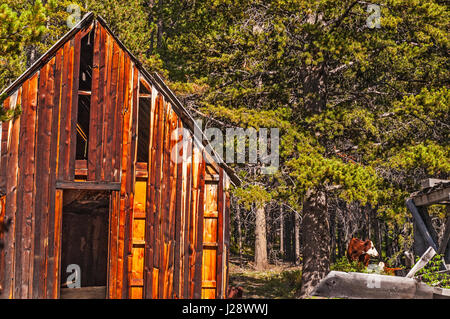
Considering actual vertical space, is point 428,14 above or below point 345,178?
above

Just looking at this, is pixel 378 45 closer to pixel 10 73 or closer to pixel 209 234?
pixel 209 234

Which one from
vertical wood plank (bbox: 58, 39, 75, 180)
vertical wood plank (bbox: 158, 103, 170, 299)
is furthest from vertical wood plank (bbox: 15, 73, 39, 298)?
vertical wood plank (bbox: 158, 103, 170, 299)

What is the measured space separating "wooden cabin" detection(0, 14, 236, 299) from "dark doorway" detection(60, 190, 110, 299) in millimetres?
5897

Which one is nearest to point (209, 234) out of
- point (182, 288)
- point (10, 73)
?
point (182, 288)

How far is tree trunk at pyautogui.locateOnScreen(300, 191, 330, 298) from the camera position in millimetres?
18344

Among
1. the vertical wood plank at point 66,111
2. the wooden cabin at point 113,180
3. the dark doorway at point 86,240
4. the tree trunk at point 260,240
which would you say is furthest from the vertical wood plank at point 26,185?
the tree trunk at point 260,240

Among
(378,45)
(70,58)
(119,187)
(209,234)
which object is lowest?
(209,234)

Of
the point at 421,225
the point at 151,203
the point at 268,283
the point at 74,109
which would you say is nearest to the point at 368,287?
the point at 151,203

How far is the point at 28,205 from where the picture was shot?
34.2 feet

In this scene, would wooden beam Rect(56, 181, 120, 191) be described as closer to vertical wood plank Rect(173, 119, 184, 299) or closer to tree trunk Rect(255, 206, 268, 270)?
vertical wood plank Rect(173, 119, 184, 299)

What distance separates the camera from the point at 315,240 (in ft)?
60.4

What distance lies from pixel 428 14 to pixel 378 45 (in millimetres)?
1592

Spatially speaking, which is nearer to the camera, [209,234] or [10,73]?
[209,234]

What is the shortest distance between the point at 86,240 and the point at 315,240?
7186 mm
